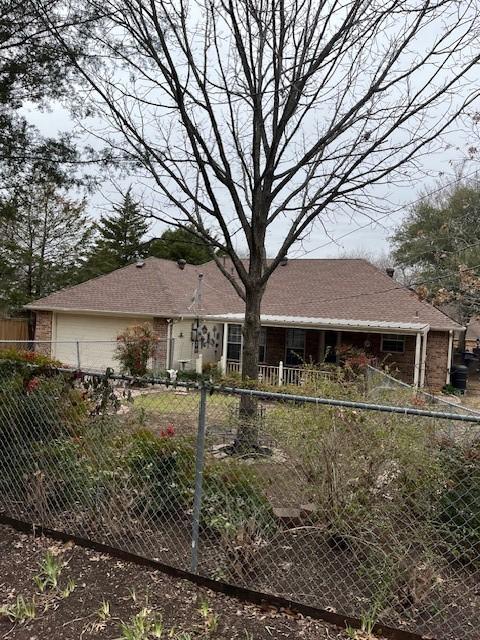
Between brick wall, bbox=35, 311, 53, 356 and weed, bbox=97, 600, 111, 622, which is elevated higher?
brick wall, bbox=35, 311, 53, 356

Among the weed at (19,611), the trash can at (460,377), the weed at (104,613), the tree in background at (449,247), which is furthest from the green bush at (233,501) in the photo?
the trash can at (460,377)

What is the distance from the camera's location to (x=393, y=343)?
16828mm

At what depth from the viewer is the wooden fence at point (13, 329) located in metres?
21.0

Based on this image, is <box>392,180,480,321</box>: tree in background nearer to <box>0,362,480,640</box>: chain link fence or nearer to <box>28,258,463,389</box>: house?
<box>28,258,463,389</box>: house

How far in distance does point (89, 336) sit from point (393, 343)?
10905 millimetres

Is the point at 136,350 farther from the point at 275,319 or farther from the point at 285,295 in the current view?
the point at 285,295

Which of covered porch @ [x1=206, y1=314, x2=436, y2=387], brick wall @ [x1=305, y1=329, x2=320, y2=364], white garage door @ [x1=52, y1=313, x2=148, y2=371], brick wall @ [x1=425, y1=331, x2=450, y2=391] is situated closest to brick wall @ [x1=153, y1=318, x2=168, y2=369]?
white garage door @ [x1=52, y1=313, x2=148, y2=371]

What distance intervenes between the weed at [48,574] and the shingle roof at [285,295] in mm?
13781

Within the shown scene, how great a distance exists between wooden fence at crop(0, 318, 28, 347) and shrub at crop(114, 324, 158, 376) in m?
7.99

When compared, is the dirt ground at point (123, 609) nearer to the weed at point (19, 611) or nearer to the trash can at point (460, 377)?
the weed at point (19, 611)

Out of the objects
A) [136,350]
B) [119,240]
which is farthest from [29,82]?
[119,240]

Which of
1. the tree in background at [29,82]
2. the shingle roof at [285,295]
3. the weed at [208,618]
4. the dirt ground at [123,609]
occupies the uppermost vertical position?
the tree in background at [29,82]

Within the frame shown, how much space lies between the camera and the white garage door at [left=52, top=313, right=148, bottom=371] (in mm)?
17781

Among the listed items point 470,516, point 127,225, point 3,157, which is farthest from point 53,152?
point 127,225
